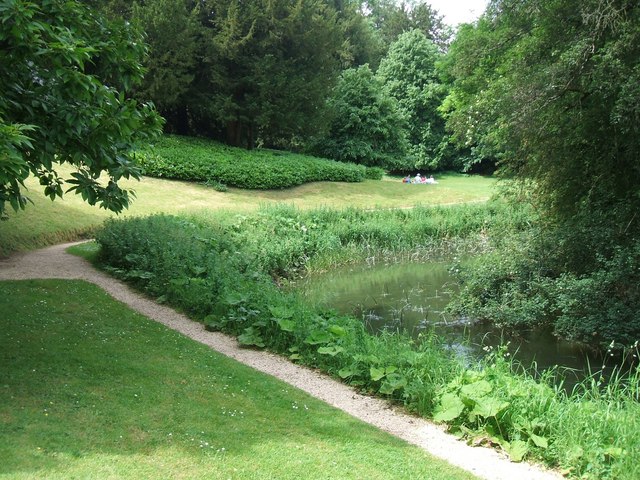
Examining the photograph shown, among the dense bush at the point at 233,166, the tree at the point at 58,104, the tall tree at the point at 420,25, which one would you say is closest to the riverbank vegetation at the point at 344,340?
the tree at the point at 58,104

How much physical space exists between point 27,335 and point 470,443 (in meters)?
5.56

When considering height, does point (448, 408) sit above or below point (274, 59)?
below

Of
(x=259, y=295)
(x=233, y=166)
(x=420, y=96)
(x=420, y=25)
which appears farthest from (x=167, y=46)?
(x=420, y=25)

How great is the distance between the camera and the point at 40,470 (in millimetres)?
4383

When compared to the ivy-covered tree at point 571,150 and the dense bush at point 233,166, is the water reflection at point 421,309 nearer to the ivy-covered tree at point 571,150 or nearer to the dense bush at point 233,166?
the ivy-covered tree at point 571,150

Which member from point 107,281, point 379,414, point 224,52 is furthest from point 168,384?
point 224,52

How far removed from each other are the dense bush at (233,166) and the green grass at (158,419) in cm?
1644

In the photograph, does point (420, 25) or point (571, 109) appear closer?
point (571, 109)

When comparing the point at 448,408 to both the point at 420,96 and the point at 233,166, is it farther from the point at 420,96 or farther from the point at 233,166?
the point at 420,96

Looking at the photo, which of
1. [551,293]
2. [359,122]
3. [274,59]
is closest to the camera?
[551,293]

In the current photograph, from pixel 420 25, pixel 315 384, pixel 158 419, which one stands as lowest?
pixel 315 384

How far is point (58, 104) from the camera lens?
19.4 feet

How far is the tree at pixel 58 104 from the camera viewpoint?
18.2ft

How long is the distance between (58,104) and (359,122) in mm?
33039
